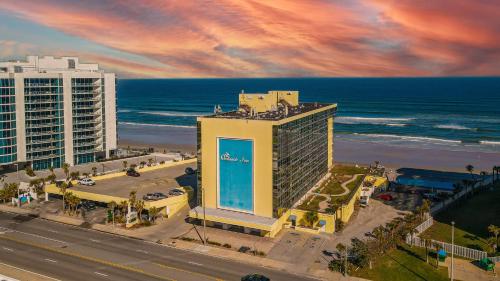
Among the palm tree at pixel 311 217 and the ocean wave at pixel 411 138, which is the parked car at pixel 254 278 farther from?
the ocean wave at pixel 411 138

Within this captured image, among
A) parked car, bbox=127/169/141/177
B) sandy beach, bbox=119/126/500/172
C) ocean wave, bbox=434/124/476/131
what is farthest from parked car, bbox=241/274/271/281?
ocean wave, bbox=434/124/476/131

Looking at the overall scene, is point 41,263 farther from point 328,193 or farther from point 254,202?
point 328,193

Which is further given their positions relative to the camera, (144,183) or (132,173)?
(132,173)

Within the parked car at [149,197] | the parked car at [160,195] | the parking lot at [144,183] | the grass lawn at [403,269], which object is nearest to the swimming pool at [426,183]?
the grass lawn at [403,269]

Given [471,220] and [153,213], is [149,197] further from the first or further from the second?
[471,220]

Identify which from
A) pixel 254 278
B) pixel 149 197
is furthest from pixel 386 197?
pixel 254 278

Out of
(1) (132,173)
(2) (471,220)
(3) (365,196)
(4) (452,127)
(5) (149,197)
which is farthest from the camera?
(4) (452,127)

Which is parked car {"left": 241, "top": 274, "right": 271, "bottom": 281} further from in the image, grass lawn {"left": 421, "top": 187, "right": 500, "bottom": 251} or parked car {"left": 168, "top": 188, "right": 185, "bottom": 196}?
parked car {"left": 168, "top": 188, "right": 185, "bottom": 196}
